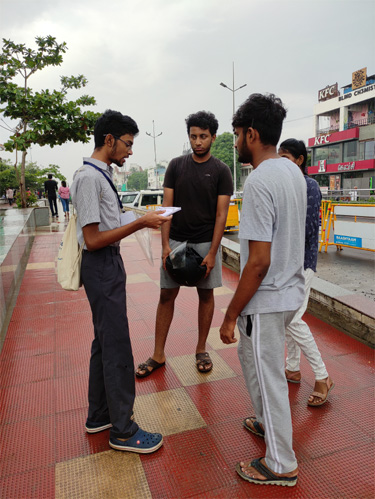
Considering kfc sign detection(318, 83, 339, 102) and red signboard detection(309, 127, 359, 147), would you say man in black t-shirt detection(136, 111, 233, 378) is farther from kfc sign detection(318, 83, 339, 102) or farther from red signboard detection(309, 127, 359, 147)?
kfc sign detection(318, 83, 339, 102)

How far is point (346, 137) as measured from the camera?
112 ft

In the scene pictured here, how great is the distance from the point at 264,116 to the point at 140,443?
1.86 meters

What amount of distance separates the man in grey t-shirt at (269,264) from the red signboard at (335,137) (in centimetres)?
3584

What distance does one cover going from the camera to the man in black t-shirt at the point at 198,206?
2799mm

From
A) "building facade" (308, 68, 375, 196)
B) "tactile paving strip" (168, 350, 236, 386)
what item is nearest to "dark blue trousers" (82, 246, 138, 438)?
"tactile paving strip" (168, 350, 236, 386)

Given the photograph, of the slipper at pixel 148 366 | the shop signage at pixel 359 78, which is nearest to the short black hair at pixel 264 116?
the slipper at pixel 148 366

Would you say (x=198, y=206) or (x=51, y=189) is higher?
(x=51, y=189)

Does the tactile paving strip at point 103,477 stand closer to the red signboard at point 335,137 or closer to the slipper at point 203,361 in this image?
the slipper at point 203,361

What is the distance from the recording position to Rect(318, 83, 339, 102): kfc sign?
37978 millimetres

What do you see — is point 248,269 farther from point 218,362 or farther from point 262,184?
point 218,362

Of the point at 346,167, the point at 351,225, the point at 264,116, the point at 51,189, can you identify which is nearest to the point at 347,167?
the point at 346,167

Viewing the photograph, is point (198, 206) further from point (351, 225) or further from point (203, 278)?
point (351, 225)

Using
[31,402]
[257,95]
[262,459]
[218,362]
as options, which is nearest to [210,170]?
[257,95]

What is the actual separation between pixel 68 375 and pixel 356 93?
38.9m
